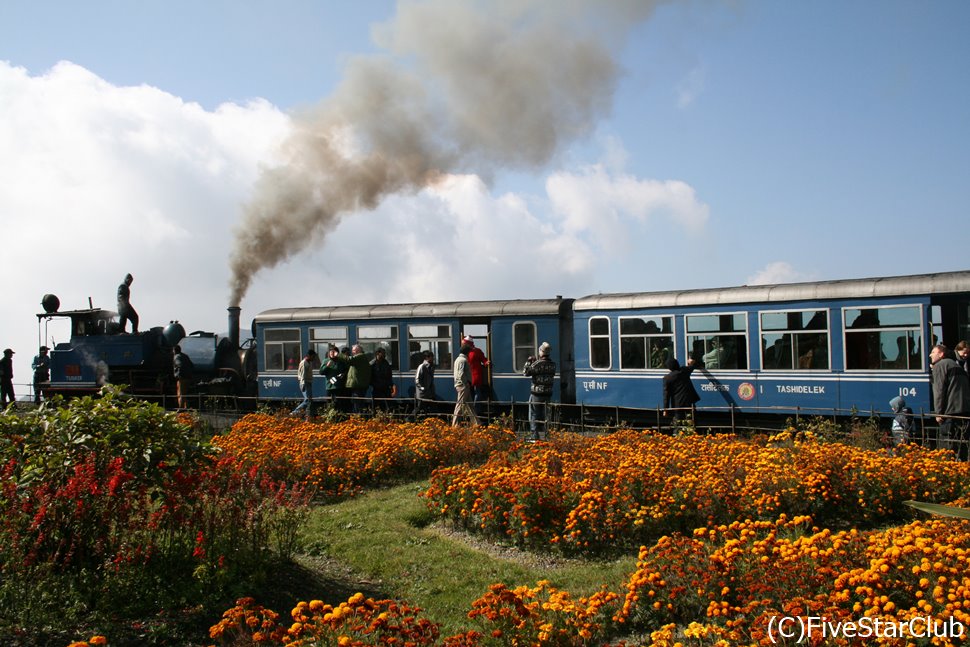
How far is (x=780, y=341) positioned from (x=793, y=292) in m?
0.91

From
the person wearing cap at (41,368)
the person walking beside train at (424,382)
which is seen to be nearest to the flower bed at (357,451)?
the person walking beside train at (424,382)

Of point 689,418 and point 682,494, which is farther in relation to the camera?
point 689,418

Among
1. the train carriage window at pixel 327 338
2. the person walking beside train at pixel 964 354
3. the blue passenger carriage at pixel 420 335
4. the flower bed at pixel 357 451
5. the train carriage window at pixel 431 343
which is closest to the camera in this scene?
the flower bed at pixel 357 451

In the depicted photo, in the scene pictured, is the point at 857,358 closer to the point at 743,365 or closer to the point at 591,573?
the point at 743,365

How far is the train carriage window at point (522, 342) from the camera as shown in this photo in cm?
1873

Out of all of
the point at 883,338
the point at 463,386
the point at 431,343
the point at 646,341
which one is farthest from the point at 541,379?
the point at 883,338

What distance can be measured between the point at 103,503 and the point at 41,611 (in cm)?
91

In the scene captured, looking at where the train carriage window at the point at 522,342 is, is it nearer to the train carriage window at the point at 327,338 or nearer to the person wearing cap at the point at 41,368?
the train carriage window at the point at 327,338

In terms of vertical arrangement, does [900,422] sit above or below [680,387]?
below

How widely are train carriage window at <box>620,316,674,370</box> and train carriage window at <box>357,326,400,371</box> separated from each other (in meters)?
5.88

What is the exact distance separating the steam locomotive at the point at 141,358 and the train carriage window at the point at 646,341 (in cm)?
1147

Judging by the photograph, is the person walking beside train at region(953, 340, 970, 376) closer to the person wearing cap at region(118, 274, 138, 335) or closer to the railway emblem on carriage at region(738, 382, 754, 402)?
the railway emblem on carriage at region(738, 382, 754, 402)

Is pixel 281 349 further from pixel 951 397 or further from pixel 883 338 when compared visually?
pixel 951 397

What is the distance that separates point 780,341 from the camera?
15109 mm
